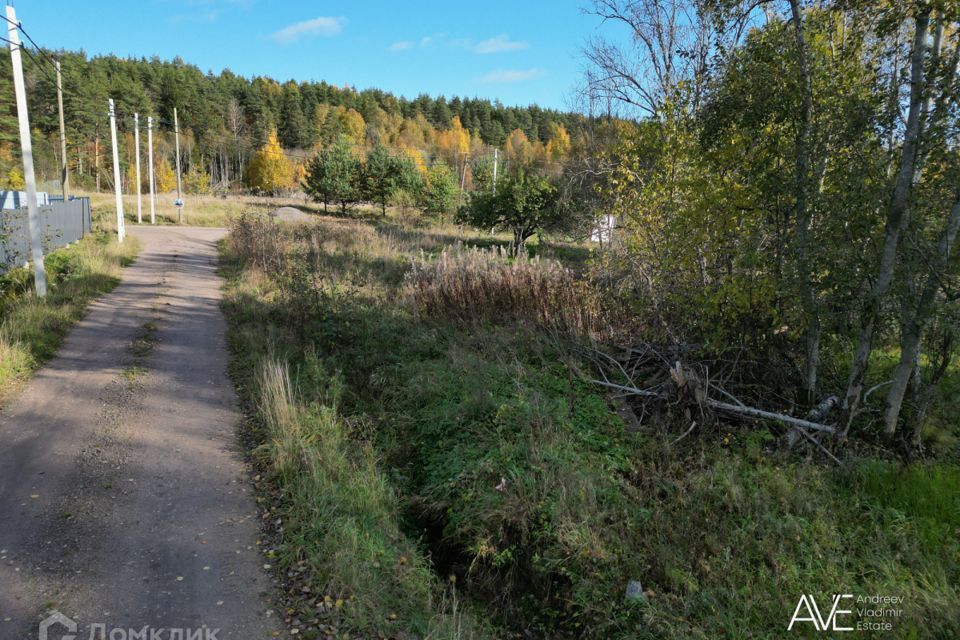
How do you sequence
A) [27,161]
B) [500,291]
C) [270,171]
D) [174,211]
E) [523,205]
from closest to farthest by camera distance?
1. [500,291]
2. [27,161]
3. [523,205]
4. [174,211]
5. [270,171]

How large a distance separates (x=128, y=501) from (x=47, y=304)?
8.02m

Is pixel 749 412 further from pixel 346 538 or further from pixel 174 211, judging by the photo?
pixel 174 211

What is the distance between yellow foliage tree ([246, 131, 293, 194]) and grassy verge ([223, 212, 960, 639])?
67.3 meters

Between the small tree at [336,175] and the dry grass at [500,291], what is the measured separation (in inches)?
1676

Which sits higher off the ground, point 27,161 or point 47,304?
point 27,161

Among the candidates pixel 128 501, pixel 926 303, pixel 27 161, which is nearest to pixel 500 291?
pixel 926 303

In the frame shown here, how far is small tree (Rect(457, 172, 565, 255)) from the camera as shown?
25.4 metres

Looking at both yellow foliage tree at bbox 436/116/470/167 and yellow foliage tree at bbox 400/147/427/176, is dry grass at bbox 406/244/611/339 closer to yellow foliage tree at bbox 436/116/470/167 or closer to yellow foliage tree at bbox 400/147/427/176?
yellow foliage tree at bbox 400/147/427/176

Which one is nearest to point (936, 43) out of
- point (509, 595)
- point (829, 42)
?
point (829, 42)

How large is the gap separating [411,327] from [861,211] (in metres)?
6.53

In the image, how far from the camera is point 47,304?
10.3m

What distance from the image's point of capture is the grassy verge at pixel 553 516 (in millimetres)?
3666

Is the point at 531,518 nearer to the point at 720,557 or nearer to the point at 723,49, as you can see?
the point at 720,557

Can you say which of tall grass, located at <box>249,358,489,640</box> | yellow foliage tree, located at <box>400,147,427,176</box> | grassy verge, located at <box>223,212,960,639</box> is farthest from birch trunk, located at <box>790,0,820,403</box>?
yellow foliage tree, located at <box>400,147,427,176</box>
